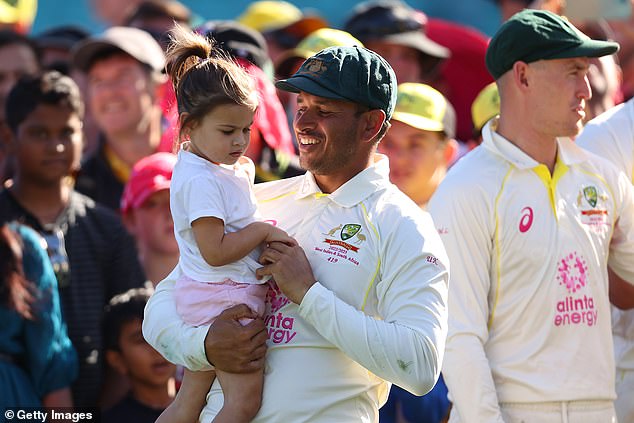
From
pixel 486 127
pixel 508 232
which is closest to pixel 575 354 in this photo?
pixel 508 232

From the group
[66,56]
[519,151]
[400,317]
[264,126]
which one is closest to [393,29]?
[264,126]

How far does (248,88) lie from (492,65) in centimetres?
152

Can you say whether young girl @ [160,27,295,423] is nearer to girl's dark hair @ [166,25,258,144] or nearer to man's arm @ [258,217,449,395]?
girl's dark hair @ [166,25,258,144]

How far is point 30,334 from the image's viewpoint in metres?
5.99

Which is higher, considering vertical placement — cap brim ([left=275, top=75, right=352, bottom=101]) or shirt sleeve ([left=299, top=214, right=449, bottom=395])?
cap brim ([left=275, top=75, right=352, bottom=101])

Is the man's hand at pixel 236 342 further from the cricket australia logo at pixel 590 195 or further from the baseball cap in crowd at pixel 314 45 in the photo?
the baseball cap in crowd at pixel 314 45

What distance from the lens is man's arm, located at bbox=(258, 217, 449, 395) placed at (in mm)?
3893

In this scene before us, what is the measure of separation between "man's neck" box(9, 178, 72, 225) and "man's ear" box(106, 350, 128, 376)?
78cm

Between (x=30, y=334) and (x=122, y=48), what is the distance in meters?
2.39

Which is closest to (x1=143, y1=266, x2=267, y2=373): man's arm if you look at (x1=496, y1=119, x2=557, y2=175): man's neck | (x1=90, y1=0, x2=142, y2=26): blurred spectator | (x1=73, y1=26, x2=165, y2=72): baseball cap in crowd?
(x1=496, y1=119, x2=557, y2=175): man's neck

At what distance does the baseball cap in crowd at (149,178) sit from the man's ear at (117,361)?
866 millimetres

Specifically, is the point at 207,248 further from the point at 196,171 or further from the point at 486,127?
the point at 486,127

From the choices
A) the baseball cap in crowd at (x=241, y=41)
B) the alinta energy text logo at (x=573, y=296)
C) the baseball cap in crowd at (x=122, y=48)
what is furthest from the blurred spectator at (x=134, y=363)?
the alinta energy text logo at (x=573, y=296)

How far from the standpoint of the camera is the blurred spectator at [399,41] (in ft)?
27.3
